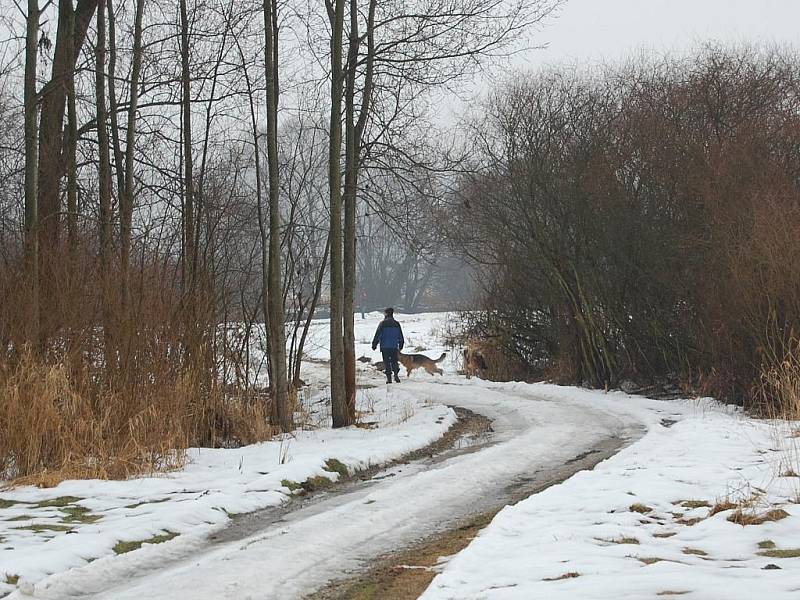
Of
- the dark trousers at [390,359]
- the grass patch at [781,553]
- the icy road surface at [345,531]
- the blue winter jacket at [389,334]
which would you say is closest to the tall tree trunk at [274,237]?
the icy road surface at [345,531]

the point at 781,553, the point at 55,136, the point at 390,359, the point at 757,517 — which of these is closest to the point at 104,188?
the point at 55,136

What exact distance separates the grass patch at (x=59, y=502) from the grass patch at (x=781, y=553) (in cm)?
558

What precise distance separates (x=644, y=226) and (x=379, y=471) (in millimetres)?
10987

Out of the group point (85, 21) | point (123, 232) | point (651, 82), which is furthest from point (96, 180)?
point (651, 82)

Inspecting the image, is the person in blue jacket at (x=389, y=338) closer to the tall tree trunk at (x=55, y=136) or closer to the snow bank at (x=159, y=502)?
the snow bank at (x=159, y=502)

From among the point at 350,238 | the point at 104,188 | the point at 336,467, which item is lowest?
the point at 336,467

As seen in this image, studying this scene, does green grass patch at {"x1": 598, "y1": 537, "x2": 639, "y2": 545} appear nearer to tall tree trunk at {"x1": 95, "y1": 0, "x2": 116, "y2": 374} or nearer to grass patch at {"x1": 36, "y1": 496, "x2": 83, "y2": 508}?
grass patch at {"x1": 36, "y1": 496, "x2": 83, "y2": 508}

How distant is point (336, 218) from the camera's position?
47.0 ft

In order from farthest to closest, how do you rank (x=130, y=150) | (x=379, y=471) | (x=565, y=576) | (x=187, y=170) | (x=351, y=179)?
1. (x=351, y=179)
2. (x=187, y=170)
3. (x=130, y=150)
4. (x=379, y=471)
5. (x=565, y=576)

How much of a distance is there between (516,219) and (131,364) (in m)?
13.4

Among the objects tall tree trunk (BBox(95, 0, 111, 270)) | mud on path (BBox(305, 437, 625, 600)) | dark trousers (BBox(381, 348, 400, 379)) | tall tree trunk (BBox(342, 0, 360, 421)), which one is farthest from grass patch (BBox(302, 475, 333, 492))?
dark trousers (BBox(381, 348, 400, 379))

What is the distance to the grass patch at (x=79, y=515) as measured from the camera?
23.1ft

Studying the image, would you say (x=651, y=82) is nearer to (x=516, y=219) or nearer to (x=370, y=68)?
(x=516, y=219)

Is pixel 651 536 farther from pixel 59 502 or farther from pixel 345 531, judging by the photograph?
pixel 59 502
